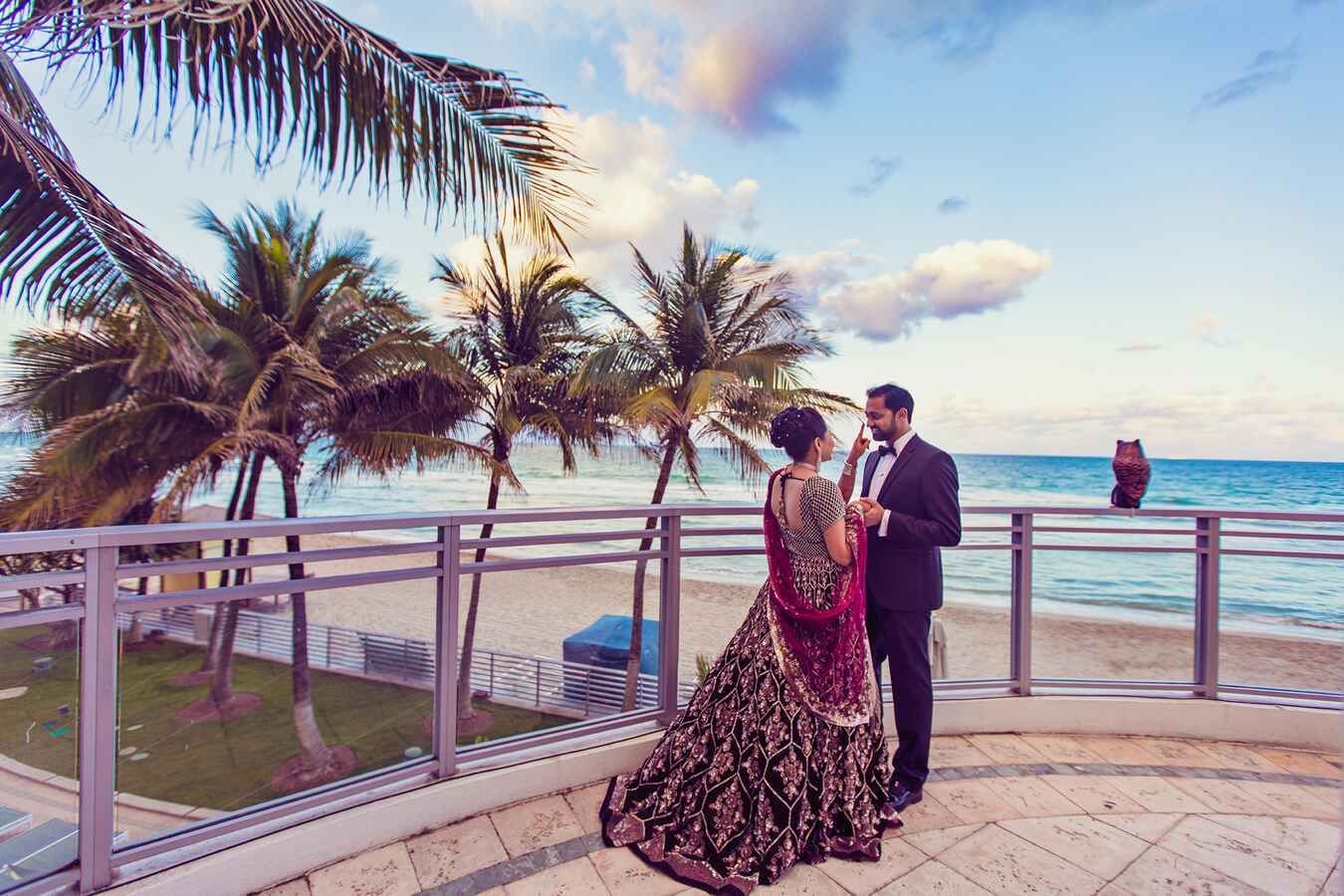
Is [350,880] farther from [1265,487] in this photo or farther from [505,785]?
[1265,487]

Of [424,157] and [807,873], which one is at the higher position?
[424,157]

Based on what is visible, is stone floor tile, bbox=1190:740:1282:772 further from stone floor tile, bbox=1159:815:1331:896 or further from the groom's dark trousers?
the groom's dark trousers

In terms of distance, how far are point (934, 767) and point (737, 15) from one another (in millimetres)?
7118

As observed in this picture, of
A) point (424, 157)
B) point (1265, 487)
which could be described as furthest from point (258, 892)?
point (1265, 487)

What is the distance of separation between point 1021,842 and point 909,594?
3.40 ft

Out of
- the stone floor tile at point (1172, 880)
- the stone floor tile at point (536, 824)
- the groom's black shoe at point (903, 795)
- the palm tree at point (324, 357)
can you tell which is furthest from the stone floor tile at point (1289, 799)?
the palm tree at point (324, 357)

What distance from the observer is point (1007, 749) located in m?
3.22

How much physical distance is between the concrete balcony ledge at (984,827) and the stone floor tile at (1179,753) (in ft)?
0.03

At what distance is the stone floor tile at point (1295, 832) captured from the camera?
2402mm

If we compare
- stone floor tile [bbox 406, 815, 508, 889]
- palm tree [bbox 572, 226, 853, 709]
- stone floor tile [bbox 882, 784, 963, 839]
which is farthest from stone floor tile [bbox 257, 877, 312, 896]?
palm tree [bbox 572, 226, 853, 709]

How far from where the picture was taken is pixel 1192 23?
5.18 m

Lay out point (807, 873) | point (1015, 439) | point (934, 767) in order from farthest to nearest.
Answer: point (1015, 439) < point (934, 767) < point (807, 873)

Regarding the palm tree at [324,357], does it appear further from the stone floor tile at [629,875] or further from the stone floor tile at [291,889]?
the stone floor tile at [629,875]

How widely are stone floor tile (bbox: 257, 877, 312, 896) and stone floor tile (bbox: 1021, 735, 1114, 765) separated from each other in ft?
11.3
